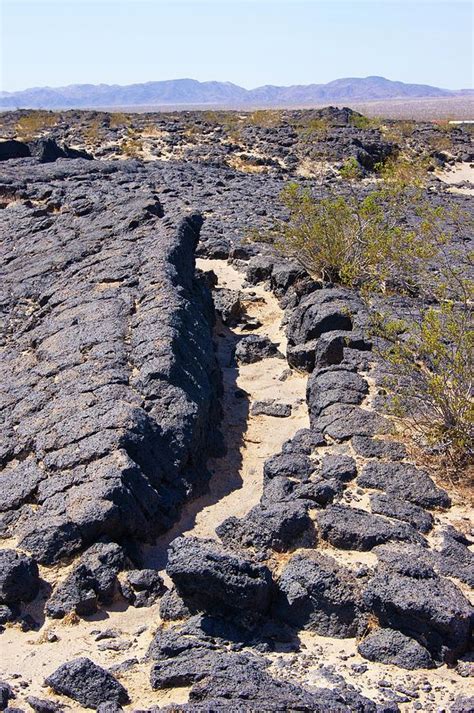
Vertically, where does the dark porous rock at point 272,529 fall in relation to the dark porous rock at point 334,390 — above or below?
below

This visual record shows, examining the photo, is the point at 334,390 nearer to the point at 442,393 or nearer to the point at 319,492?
the point at 442,393

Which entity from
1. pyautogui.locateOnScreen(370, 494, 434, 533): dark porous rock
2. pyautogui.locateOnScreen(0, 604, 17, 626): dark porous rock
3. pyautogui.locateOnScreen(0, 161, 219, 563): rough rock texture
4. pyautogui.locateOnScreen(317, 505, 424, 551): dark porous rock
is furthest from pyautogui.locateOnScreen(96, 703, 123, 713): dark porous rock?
pyautogui.locateOnScreen(370, 494, 434, 533): dark porous rock

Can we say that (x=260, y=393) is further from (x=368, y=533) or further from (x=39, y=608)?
(x=39, y=608)

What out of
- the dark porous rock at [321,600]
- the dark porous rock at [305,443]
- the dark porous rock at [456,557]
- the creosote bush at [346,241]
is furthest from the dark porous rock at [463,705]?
the creosote bush at [346,241]

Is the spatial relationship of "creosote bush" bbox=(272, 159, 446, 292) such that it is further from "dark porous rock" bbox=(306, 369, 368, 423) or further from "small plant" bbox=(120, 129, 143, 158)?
"small plant" bbox=(120, 129, 143, 158)

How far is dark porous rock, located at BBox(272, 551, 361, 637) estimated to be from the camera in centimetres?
462

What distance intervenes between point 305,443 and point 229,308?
4.39 m

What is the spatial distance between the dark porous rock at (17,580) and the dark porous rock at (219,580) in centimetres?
101

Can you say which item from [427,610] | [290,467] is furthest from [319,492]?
[427,610]

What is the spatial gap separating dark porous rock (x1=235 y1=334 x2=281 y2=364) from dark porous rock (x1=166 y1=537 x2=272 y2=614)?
510 centimetres

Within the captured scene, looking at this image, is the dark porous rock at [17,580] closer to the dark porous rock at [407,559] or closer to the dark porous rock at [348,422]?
the dark porous rock at [407,559]

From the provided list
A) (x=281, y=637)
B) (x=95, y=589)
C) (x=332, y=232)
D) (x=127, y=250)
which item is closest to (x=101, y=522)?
(x=95, y=589)

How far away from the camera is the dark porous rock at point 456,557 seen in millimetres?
4895

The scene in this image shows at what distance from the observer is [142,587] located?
507cm
